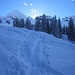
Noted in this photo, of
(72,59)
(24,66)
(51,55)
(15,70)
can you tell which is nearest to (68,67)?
(72,59)

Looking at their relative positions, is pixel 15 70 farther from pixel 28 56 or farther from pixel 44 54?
pixel 44 54

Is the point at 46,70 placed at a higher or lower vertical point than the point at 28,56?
lower

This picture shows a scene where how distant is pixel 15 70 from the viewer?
779cm

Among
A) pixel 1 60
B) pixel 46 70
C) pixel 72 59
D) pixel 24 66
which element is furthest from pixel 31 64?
pixel 72 59

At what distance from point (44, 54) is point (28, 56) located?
5.64 feet

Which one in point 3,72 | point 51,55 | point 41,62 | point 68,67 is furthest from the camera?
point 51,55

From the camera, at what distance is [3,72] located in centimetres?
740

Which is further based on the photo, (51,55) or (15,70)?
(51,55)

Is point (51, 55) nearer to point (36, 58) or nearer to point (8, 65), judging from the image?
point (36, 58)

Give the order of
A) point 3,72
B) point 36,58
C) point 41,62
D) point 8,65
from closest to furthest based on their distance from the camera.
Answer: point 3,72
point 8,65
point 41,62
point 36,58

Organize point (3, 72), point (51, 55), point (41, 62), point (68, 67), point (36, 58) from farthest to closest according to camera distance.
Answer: point (51, 55) < point (36, 58) < point (41, 62) < point (68, 67) < point (3, 72)

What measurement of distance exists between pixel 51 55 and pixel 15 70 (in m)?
4.21

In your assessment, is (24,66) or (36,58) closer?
(24,66)

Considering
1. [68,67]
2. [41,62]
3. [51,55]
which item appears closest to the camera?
[68,67]
